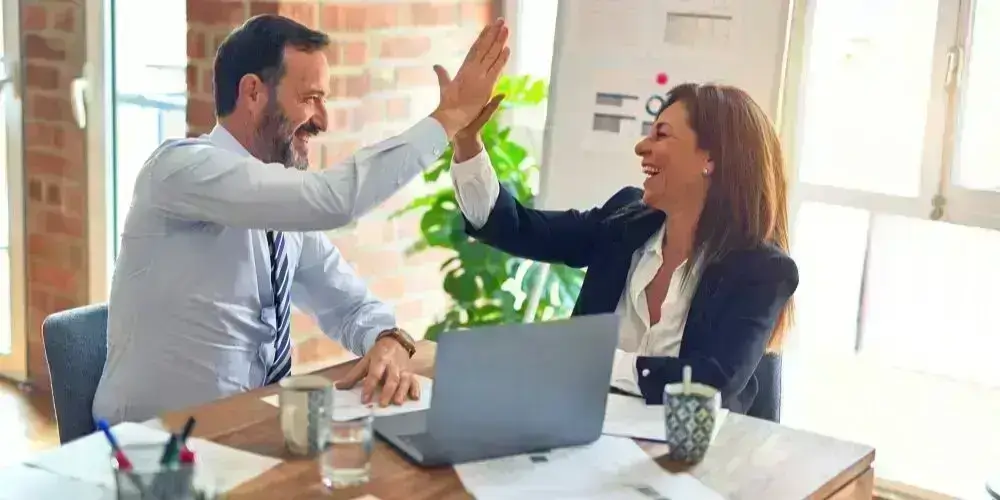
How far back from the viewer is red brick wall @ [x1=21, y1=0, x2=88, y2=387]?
3.94 metres

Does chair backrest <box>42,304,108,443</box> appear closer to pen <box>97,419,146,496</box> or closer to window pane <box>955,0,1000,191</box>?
pen <box>97,419,146,496</box>

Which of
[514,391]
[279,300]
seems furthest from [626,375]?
[279,300]

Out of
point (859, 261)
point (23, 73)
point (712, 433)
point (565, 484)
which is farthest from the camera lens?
point (23, 73)

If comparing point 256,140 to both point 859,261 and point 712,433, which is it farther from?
point 859,261

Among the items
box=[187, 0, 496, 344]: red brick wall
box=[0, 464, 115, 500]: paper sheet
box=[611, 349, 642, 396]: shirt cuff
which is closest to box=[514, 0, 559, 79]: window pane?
box=[187, 0, 496, 344]: red brick wall

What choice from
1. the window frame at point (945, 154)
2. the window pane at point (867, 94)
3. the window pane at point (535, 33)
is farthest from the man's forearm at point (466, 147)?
the window pane at point (535, 33)

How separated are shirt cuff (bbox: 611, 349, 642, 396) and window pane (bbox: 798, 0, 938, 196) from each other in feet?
4.26

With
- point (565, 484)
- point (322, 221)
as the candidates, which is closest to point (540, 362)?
point (565, 484)

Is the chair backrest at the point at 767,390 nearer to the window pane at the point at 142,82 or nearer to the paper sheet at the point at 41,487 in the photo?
the paper sheet at the point at 41,487

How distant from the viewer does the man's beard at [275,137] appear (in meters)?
2.21

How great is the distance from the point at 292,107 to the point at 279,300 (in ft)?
1.16

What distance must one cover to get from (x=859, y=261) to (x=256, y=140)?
1.70 m

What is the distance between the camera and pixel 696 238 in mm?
2270

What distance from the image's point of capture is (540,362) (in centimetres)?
165
